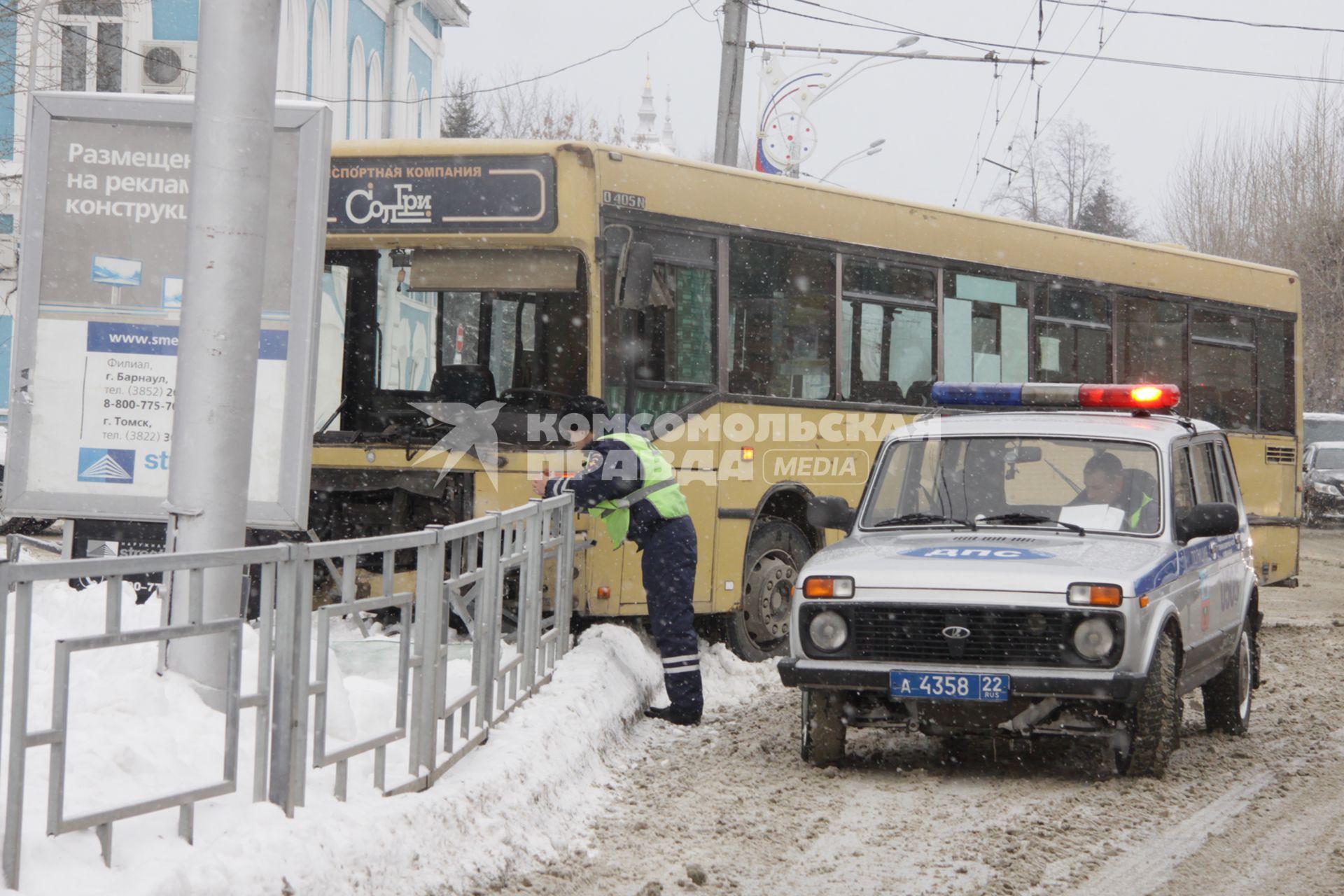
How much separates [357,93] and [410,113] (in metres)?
4.01

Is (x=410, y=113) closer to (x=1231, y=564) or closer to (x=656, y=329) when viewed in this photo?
(x=656, y=329)

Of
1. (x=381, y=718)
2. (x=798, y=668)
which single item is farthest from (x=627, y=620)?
(x=381, y=718)

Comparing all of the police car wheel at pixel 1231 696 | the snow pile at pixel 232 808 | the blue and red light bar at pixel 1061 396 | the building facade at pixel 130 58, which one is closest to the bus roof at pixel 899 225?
the blue and red light bar at pixel 1061 396

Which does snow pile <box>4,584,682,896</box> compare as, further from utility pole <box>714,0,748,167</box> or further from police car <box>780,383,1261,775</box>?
utility pole <box>714,0,748,167</box>

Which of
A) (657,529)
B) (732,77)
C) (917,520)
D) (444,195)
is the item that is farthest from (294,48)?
(917,520)

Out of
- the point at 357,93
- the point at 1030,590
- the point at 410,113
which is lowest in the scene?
the point at 1030,590

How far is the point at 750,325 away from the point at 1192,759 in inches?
168

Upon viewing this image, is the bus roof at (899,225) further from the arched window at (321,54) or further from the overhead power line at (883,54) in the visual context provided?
the arched window at (321,54)

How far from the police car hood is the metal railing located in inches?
65.7

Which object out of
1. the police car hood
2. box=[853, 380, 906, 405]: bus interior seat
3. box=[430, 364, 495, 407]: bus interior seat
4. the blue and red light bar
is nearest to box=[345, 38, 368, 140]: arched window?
box=[853, 380, 906, 405]: bus interior seat

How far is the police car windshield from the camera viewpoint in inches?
331

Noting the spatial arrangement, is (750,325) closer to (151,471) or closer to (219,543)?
(151,471)

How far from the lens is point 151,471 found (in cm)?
791

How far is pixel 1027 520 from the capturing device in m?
8.40
